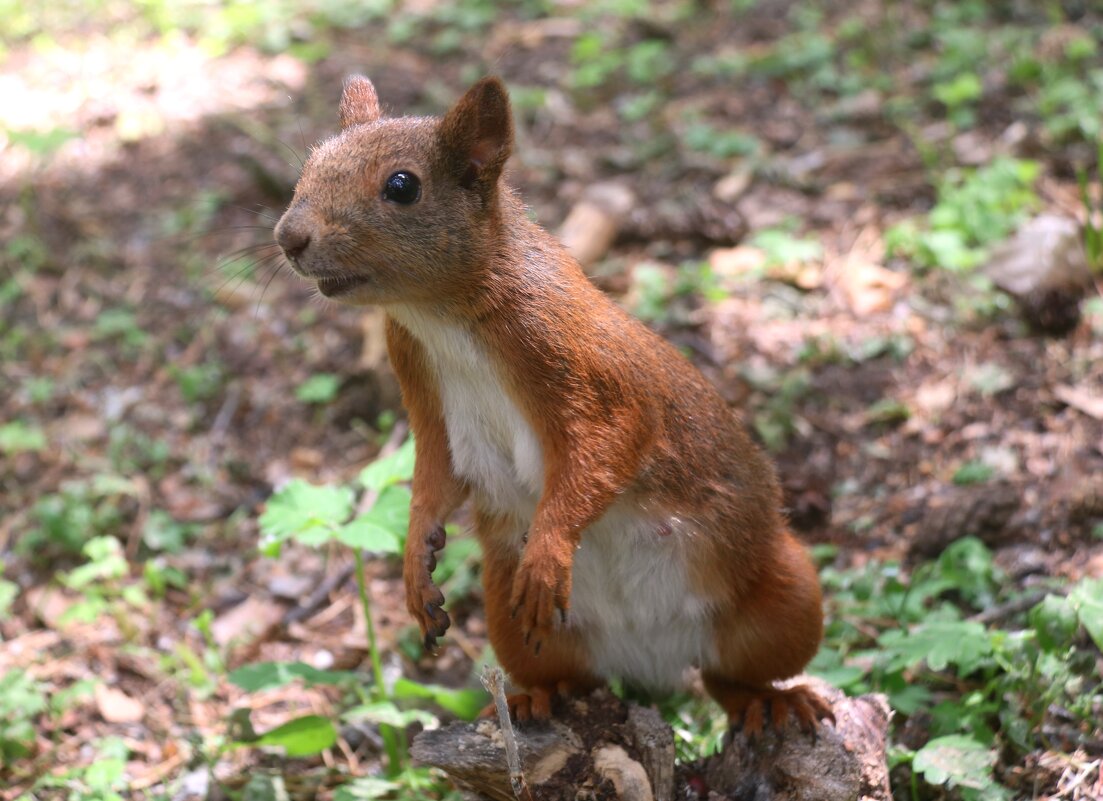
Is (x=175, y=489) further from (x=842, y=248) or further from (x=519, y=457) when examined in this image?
(x=842, y=248)

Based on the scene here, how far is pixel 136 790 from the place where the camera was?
3.51m

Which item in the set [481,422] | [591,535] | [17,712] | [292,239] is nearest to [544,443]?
[481,422]

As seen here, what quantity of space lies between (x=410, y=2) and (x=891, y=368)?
6312 millimetres

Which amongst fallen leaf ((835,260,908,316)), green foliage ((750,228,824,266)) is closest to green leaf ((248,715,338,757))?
fallen leaf ((835,260,908,316))

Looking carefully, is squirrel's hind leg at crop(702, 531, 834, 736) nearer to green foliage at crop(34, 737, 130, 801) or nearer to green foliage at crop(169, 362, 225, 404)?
green foliage at crop(34, 737, 130, 801)

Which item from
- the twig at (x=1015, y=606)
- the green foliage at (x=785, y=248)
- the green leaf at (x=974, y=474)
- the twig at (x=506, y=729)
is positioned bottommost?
the green leaf at (x=974, y=474)

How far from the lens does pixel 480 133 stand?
2.67 metres

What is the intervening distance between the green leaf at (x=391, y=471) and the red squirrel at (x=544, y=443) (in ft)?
1.24

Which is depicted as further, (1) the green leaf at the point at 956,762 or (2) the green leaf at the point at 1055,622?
(2) the green leaf at the point at 1055,622

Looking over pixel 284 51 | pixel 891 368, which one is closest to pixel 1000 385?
pixel 891 368

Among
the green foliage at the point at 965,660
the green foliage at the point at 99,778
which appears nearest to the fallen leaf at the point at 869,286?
the green foliage at the point at 965,660

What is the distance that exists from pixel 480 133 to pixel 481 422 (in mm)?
716

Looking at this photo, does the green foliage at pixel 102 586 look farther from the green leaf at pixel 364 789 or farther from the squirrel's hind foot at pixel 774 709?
the squirrel's hind foot at pixel 774 709

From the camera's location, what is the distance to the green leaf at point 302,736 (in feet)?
10.4
